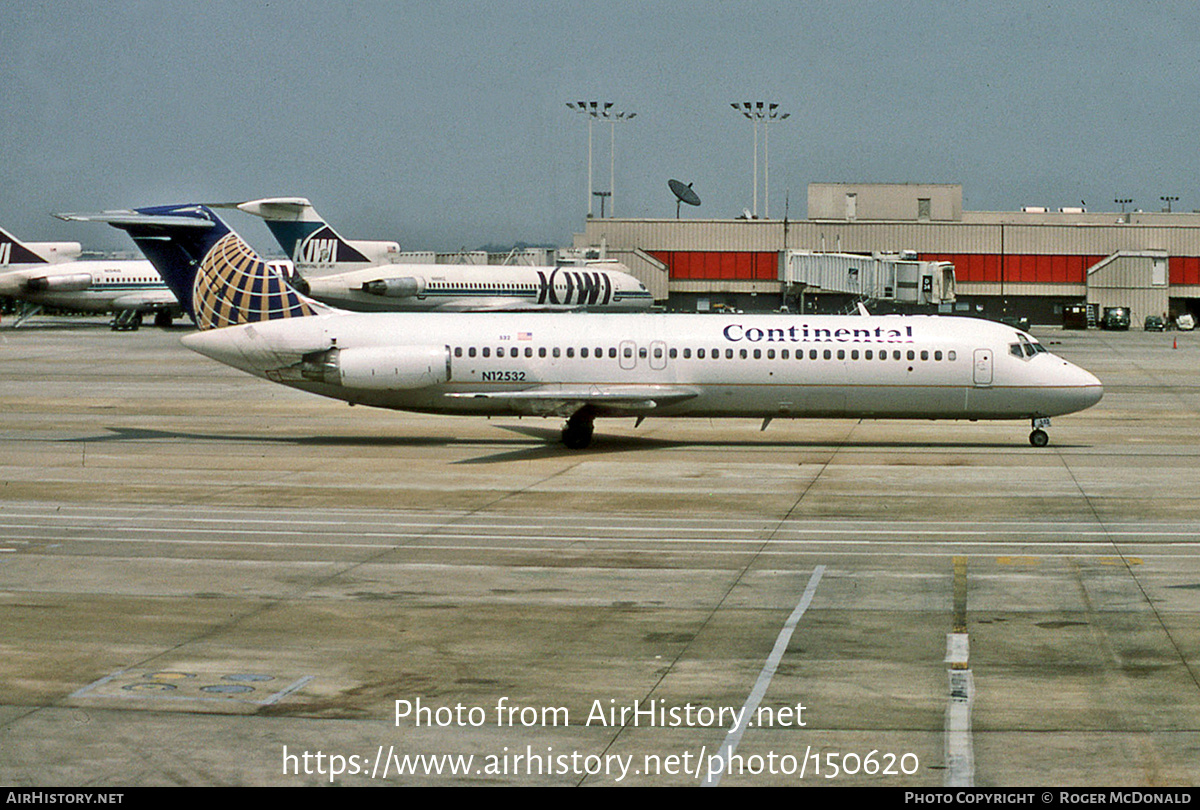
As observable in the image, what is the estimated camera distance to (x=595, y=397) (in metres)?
36.1

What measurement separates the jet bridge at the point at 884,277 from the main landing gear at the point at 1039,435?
1962 inches

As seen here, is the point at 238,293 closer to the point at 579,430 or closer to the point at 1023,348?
the point at 579,430

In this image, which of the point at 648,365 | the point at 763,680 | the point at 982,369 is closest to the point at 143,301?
the point at 648,365

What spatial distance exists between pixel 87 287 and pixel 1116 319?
81.3 metres

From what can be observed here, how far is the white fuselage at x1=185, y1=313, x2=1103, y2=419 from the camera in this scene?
36812mm

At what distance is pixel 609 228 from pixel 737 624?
106146 millimetres

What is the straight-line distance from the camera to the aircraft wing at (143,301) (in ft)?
329

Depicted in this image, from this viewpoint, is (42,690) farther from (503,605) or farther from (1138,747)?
(1138,747)

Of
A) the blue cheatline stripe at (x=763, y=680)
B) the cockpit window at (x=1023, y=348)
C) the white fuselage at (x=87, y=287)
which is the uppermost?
the white fuselage at (x=87, y=287)

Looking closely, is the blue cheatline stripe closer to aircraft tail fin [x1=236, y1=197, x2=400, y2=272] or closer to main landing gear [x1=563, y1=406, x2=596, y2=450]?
main landing gear [x1=563, y1=406, x2=596, y2=450]

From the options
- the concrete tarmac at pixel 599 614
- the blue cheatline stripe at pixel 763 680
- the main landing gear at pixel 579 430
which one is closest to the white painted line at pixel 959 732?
the concrete tarmac at pixel 599 614

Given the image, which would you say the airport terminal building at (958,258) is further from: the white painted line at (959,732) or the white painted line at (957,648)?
the white painted line at (959,732)
